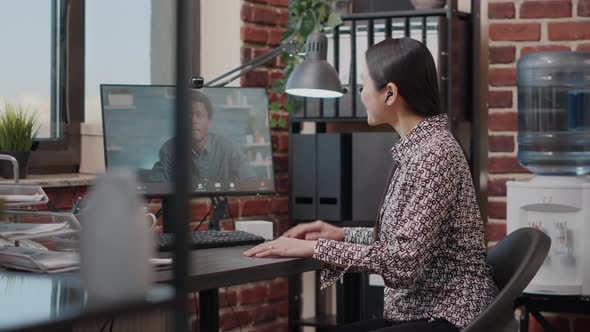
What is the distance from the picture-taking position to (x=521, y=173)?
3545 millimetres

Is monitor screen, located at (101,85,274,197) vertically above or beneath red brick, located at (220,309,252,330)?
above

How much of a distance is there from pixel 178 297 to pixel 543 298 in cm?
265

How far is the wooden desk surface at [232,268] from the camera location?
6.61 feet

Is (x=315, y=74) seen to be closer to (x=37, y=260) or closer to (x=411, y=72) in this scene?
(x=411, y=72)

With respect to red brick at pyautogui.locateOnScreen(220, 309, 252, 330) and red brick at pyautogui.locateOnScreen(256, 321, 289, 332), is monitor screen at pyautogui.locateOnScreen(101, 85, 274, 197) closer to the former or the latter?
red brick at pyautogui.locateOnScreen(220, 309, 252, 330)

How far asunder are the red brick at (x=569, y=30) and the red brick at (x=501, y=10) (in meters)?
0.15

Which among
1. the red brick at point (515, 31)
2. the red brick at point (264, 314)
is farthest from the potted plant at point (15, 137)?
the red brick at point (515, 31)

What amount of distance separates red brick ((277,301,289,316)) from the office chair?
169cm

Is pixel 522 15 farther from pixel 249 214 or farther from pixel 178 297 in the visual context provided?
pixel 178 297

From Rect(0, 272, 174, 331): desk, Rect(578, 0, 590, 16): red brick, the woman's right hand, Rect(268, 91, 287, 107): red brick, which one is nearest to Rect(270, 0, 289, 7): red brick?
Rect(268, 91, 287, 107): red brick

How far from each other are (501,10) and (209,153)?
4.64 feet

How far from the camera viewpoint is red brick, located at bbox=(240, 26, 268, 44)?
358 cm

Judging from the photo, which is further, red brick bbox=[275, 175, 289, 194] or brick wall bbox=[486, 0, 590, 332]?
red brick bbox=[275, 175, 289, 194]

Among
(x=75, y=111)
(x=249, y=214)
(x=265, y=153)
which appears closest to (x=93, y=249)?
(x=265, y=153)
